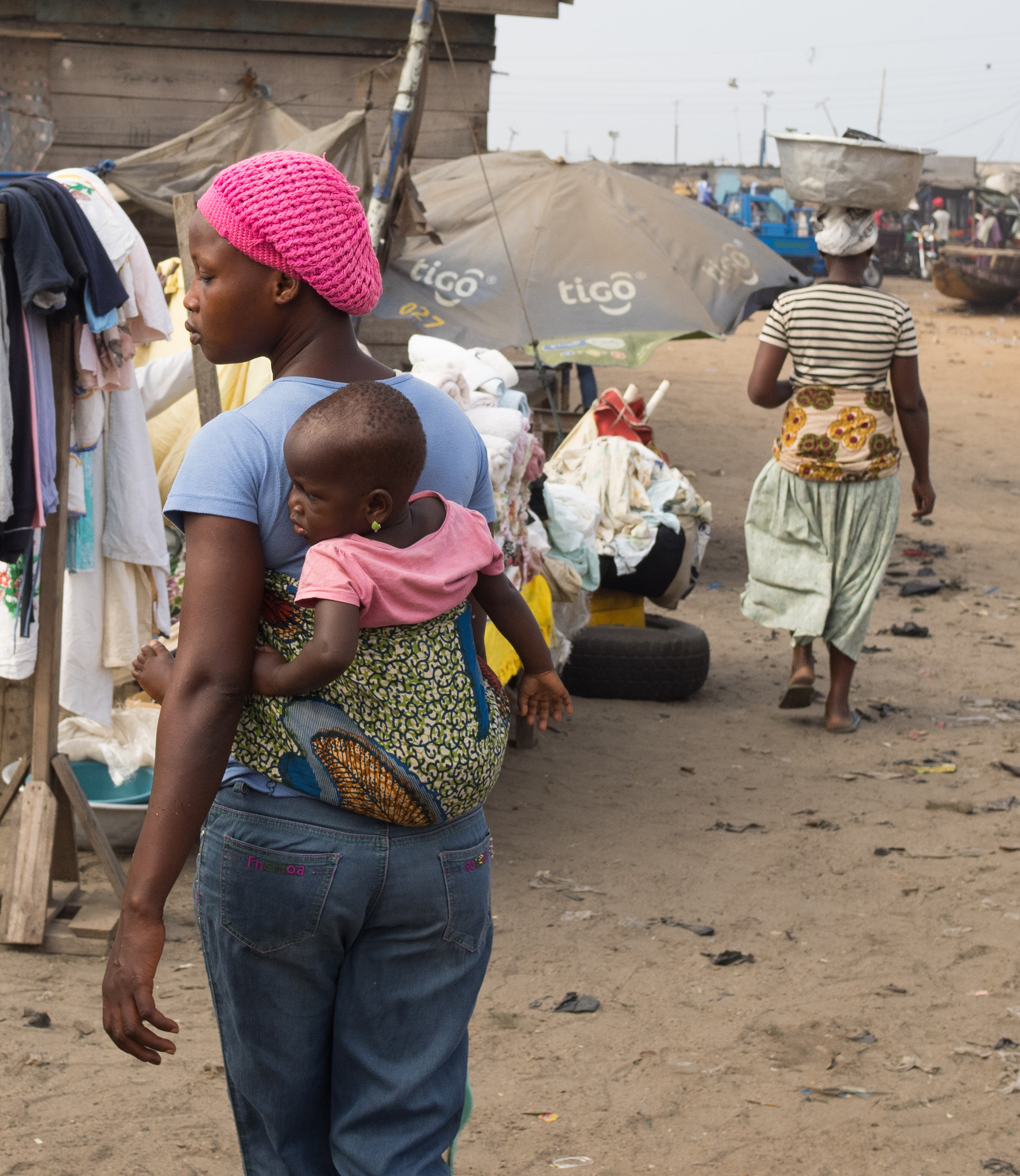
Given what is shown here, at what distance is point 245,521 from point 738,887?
317 centimetres

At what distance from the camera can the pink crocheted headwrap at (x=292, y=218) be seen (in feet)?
5.27

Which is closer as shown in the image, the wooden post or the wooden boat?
the wooden post

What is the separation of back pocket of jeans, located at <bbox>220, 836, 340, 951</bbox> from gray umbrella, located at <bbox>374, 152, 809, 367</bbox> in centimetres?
646

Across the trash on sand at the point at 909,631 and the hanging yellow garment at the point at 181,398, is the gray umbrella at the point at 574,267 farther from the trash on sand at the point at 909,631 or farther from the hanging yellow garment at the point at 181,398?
the hanging yellow garment at the point at 181,398

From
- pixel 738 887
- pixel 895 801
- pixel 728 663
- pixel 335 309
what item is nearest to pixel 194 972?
pixel 738 887

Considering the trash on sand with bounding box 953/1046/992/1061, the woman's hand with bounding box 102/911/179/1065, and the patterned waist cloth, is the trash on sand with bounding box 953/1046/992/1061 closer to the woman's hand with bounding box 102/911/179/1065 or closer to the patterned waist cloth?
the woman's hand with bounding box 102/911/179/1065

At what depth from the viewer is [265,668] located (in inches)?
63.4

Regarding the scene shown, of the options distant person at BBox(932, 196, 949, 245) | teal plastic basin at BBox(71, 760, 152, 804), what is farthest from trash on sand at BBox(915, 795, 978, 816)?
distant person at BBox(932, 196, 949, 245)

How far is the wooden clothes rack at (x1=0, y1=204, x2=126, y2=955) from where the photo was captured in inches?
142

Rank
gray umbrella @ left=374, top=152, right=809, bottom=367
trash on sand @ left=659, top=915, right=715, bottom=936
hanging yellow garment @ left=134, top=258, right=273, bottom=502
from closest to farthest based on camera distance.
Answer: trash on sand @ left=659, top=915, right=715, bottom=936, hanging yellow garment @ left=134, top=258, right=273, bottom=502, gray umbrella @ left=374, top=152, right=809, bottom=367

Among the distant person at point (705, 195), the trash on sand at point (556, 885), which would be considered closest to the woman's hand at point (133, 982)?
the trash on sand at point (556, 885)

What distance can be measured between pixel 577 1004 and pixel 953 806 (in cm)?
217

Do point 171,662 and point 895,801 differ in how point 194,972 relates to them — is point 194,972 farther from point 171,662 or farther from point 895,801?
point 895,801

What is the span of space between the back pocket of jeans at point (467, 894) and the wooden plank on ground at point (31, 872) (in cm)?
233
